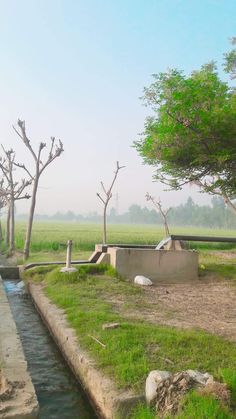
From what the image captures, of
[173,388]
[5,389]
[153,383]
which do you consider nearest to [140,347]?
[153,383]

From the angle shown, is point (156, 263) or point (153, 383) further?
point (156, 263)

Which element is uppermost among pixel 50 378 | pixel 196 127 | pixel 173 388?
pixel 196 127

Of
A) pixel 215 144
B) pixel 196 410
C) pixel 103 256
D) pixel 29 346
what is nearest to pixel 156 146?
pixel 215 144

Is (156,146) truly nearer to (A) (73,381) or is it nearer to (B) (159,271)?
(B) (159,271)

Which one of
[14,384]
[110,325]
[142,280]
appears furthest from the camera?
[142,280]

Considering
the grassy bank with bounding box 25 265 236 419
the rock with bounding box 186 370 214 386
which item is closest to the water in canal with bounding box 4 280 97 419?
the grassy bank with bounding box 25 265 236 419

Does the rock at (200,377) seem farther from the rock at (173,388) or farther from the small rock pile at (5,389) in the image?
the small rock pile at (5,389)

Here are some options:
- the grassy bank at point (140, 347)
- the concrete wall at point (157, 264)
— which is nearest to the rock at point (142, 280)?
the concrete wall at point (157, 264)

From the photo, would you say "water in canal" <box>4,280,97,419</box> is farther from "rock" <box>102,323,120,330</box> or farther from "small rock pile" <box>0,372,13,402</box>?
"rock" <box>102,323,120,330</box>

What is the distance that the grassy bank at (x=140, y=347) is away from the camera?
4918 millimetres

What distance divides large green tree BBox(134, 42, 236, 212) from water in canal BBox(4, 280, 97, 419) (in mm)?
5878

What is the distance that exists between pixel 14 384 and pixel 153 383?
1744mm

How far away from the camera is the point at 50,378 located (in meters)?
6.06

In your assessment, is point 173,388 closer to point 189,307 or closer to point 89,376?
point 89,376
